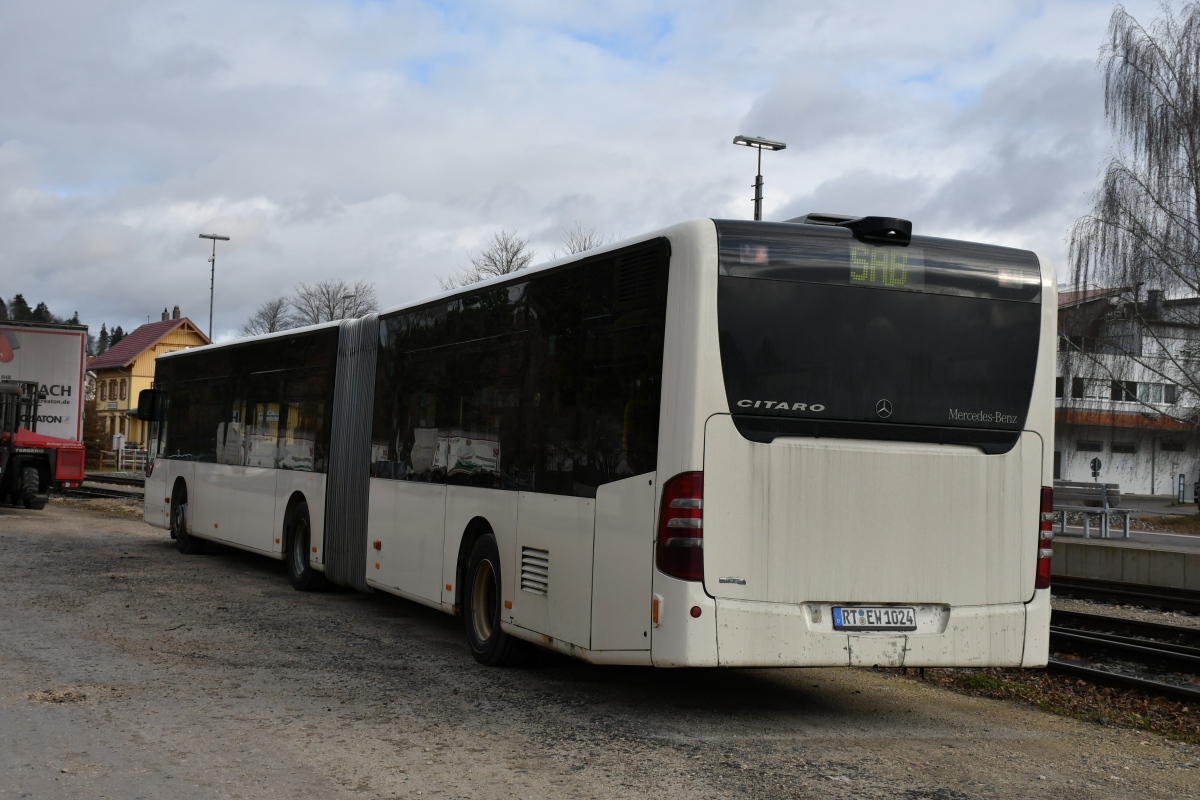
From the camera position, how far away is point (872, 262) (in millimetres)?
7852

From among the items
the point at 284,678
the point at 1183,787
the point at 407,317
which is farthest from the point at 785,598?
the point at 407,317

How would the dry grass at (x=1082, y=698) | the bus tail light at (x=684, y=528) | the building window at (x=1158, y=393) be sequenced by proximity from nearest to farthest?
the bus tail light at (x=684, y=528), the dry grass at (x=1082, y=698), the building window at (x=1158, y=393)

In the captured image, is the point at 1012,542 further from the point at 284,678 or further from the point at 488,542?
the point at 284,678

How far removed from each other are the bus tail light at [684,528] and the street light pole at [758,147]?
2003 cm

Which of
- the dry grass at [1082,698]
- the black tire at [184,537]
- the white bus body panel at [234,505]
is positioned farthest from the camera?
the black tire at [184,537]

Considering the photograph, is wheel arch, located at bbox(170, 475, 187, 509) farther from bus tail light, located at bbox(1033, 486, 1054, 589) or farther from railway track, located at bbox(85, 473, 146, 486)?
railway track, located at bbox(85, 473, 146, 486)

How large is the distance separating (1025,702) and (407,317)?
606 centimetres

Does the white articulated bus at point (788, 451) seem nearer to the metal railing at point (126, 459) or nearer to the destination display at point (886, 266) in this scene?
the destination display at point (886, 266)

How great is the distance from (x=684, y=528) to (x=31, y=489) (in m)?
24.1

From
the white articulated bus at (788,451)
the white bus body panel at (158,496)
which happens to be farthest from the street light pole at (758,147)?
the white articulated bus at (788,451)

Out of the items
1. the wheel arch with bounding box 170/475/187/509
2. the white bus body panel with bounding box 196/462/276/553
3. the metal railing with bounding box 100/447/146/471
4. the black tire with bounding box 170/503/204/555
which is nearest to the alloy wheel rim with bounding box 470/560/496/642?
the white bus body panel with bounding box 196/462/276/553

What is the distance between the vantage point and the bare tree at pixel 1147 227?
3466 cm

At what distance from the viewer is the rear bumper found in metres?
7.42

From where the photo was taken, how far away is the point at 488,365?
1007 cm
